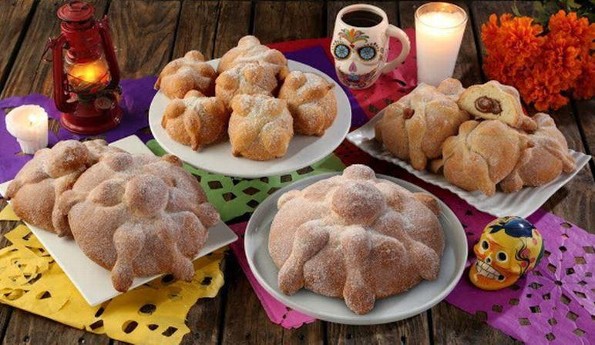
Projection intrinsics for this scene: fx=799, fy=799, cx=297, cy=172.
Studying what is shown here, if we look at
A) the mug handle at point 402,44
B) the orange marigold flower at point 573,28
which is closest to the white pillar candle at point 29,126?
the mug handle at point 402,44

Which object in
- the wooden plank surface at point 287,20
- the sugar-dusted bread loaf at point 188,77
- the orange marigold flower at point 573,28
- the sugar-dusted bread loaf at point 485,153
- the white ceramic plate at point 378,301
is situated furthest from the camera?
the wooden plank surface at point 287,20

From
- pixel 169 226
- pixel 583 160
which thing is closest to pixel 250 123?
pixel 169 226

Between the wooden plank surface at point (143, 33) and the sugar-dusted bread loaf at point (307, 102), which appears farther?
the wooden plank surface at point (143, 33)

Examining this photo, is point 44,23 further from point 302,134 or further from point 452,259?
point 452,259

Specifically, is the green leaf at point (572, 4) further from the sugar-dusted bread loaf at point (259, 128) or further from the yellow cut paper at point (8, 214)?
the yellow cut paper at point (8, 214)

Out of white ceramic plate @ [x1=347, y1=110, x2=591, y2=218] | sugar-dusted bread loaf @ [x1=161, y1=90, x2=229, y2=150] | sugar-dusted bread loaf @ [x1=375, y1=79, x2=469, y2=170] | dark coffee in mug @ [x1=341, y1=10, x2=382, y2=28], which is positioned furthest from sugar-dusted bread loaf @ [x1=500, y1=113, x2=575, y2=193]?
sugar-dusted bread loaf @ [x1=161, y1=90, x2=229, y2=150]

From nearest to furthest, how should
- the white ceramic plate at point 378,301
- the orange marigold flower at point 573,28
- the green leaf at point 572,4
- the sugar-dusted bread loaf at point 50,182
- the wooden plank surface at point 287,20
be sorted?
the white ceramic plate at point 378,301 < the sugar-dusted bread loaf at point 50,182 < the orange marigold flower at point 573,28 < the green leaf at point 572,4 < the wooden plank surface at point 287,20

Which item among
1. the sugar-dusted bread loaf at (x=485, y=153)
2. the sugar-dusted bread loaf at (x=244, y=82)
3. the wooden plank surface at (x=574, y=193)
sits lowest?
the wooden plank surface at (x=574, y=193)

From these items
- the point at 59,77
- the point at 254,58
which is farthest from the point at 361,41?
the point at 59,77

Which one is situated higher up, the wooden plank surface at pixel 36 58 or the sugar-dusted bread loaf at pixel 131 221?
the sugar-dusted bread loaf at pixel 131 221
